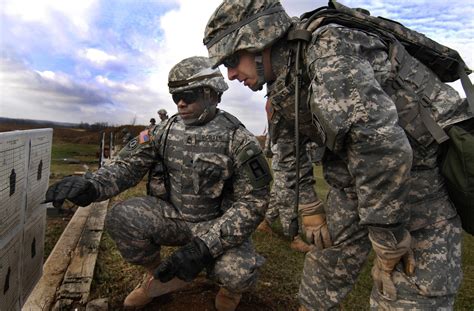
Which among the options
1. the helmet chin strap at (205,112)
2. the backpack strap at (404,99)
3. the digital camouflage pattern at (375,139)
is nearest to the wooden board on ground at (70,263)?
the helmet chin strap at (205,112)

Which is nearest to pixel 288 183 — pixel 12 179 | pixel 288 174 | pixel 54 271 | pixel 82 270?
pixel 288 174

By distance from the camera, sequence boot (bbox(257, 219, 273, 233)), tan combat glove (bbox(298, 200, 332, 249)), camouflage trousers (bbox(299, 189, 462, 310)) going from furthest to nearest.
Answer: boot (bbox(257, 219, 273, 233))
tan combat glove (bbox(298, 200, 332, 249))
camouflage trousers (bbox(299, 189, 462, 310))

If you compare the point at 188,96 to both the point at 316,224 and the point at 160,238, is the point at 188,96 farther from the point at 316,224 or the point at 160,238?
the point at 316,224

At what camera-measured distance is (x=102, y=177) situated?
3.06 metres

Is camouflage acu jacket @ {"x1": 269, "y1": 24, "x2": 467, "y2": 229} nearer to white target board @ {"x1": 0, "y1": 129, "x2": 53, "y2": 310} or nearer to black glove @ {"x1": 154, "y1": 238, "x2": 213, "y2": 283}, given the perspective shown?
black glove @ {"x1": 154, "y1": 238, "x2": 213, "y2": 283}

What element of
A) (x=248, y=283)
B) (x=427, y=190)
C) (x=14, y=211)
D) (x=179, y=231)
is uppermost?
(x=427, y=190)

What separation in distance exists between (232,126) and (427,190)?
1529mm

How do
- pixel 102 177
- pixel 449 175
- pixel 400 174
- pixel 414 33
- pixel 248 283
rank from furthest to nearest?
pixel 102 177 → pixel 248 283 → pixel 414 33 → pixel 449 175 → pixel 400 174

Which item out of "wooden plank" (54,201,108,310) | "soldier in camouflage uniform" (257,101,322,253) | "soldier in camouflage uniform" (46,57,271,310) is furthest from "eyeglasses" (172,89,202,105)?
"wooden plank" (54,201,108,310)

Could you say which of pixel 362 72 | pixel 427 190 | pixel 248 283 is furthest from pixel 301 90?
pixel 248 283

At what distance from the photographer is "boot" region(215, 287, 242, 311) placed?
2865 millimetres

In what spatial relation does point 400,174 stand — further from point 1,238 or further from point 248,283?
point 1,238

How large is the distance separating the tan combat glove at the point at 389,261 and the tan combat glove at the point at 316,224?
0.39 metres

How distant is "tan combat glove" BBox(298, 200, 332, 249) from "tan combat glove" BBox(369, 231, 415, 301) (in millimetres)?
387
